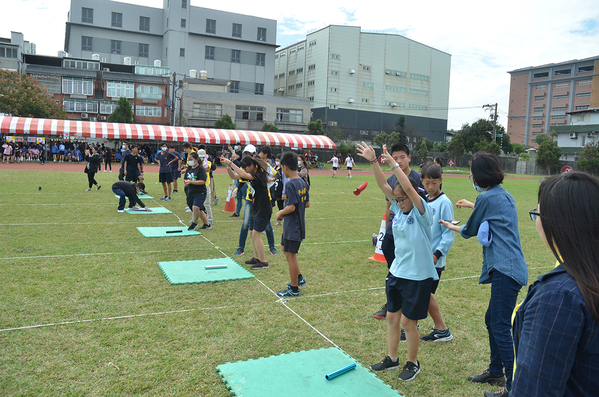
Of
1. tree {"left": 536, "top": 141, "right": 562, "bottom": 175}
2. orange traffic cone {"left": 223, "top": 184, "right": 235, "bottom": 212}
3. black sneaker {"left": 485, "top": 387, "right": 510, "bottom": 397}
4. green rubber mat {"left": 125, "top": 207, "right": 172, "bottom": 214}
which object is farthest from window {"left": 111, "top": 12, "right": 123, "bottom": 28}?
black sneaker {"left": 485, "top": 387, "right": 510, "bottom": 397}

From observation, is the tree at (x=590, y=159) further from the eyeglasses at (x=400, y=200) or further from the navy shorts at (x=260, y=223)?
the eyeglasses at (x=400, y=200)

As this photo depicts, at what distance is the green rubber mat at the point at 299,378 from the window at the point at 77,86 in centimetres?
6325

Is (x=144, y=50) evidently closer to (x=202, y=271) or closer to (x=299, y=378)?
(x=202, y=271)

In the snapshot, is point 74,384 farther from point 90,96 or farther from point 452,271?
point 90,96

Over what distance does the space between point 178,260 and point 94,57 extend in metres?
70.8

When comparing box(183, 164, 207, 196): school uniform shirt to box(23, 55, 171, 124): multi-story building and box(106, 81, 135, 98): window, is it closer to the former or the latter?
box(23, 55, 171, 124): multi-story building

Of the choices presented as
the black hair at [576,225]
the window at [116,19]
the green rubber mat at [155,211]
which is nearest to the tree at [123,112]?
the window at [116,19]

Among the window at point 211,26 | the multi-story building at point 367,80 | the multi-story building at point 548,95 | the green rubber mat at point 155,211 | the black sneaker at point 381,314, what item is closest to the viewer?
the black sneaker at point 381,314

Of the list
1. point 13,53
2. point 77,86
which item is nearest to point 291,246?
point 77,86

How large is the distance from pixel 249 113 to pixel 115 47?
30.4 metres

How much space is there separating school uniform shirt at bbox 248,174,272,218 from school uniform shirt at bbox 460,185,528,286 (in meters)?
4.13

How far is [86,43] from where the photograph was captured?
237 ft

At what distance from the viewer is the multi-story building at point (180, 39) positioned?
71.9 metres

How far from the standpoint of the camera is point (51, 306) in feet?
17.1
